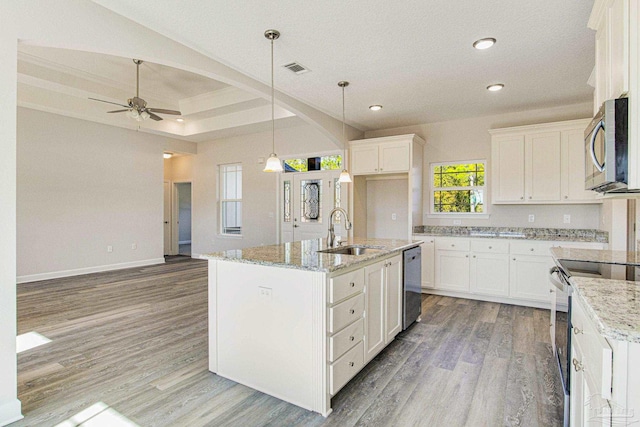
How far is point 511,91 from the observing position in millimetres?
4004

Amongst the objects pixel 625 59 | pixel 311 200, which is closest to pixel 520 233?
pixel 311 200

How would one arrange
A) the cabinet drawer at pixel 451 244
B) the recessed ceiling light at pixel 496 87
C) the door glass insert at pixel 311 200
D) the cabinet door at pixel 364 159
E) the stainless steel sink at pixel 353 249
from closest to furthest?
the stainless steel sink at pixel 353 249 < the recessed ceiling light at pixel 496 87 < the cabinet drawer at pixel 451 244 < the cabinet door at pixel 364 159 < the door glass insert at pixel 311 200

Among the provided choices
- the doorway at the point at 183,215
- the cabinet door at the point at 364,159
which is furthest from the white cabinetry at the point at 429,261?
the doorway at the point at 183,215

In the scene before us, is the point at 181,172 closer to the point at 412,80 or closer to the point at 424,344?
the point at 412,80

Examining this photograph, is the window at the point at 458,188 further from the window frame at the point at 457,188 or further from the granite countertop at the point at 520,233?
the granite countertop at the point at 520,233

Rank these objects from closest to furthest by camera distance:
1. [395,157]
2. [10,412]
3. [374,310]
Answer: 1. [10,412]
2. [374,310]
3. [395,157]

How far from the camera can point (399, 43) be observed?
2.88 m

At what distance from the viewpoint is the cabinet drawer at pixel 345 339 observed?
6.79 ft

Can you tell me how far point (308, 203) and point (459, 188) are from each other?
2775mm

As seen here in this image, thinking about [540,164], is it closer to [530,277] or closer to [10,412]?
[530,277]

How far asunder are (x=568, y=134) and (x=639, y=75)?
3.34 metres

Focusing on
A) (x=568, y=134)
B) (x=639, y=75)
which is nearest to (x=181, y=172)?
(x=568, y=134)

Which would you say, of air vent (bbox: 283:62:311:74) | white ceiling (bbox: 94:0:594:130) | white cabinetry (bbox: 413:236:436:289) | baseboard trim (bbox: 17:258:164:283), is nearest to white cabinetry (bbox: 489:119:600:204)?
white ceiling (bbox: 94:0:594:130)

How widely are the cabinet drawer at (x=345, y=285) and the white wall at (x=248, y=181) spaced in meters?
3.99
